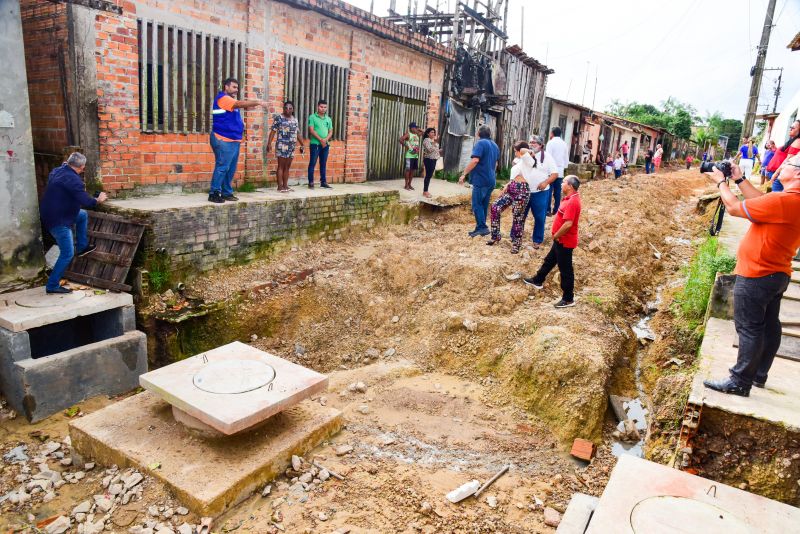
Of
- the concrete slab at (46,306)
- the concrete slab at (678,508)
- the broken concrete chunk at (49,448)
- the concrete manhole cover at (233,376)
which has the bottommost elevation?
the broken concrete chunk at (49,448)

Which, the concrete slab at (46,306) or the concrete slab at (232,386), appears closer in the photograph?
the concrete slab at (232,386)

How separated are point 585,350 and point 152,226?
4.75 m

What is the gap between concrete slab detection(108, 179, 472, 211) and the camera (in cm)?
638

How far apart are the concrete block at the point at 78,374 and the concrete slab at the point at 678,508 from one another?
4816 millimetres

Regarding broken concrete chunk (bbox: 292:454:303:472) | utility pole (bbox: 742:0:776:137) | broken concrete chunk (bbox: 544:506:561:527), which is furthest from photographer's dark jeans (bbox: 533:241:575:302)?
utility pole (bbox: 742:0:776:137)

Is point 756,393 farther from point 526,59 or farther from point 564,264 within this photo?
point 526,59

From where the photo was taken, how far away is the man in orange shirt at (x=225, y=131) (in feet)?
21.5

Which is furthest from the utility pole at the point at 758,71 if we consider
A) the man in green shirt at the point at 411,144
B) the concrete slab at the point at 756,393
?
the concrete slab at the point at 756,393

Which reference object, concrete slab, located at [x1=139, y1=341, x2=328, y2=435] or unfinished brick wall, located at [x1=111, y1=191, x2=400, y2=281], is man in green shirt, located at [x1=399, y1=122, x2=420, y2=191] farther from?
concrete slab, located at [x1=139, y1=341, x2=328, y2=435]

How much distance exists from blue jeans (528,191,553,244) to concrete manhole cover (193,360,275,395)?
4759mm

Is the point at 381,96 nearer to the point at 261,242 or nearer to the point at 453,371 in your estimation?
the point at 261,242

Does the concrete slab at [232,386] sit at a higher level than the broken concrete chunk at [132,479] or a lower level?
higher

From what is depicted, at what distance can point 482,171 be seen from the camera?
8016 millimetres

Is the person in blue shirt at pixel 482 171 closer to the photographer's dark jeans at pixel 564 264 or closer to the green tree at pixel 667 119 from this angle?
the photographer's dark jeans at pixel 564 264
